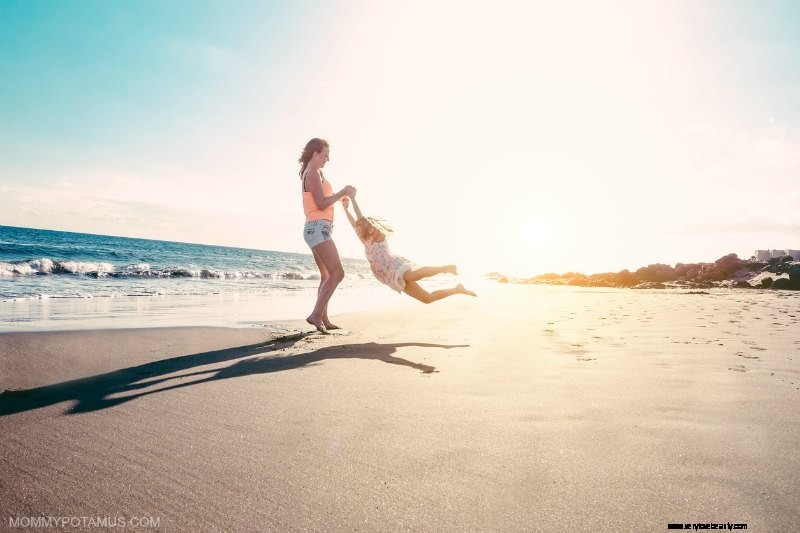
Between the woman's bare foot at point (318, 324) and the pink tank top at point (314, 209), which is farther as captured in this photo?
the pink tank top at point (314, 209)

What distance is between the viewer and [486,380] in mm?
2986

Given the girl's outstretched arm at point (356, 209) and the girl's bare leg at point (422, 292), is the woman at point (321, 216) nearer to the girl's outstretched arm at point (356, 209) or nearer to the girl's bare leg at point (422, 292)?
the girl's outstretched arm at point (356, 209)

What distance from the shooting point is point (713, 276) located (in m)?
19.1

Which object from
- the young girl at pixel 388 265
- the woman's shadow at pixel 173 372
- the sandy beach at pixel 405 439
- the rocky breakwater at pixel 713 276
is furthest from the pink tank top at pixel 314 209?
the rocky breakwater at pixel 713 276

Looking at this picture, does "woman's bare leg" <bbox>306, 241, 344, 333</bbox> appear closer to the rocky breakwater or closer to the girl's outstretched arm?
the girl's outstretched arm

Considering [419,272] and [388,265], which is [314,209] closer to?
[388,265]

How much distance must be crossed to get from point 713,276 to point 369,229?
19332 mm

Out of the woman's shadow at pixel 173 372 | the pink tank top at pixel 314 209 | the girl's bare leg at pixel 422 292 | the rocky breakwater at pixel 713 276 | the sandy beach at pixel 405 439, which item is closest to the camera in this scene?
the sandy beach at pixel 405 439

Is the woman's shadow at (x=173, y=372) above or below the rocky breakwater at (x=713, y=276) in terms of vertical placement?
below

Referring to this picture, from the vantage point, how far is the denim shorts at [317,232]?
5.78 metres

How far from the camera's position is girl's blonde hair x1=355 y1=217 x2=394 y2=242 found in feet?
19.0

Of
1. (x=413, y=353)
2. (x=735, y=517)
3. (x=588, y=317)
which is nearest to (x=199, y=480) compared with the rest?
(x=735, y=517)

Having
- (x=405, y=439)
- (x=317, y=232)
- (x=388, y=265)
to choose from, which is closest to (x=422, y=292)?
(x=388, y=265)

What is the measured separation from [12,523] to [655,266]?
24785 millimetres
